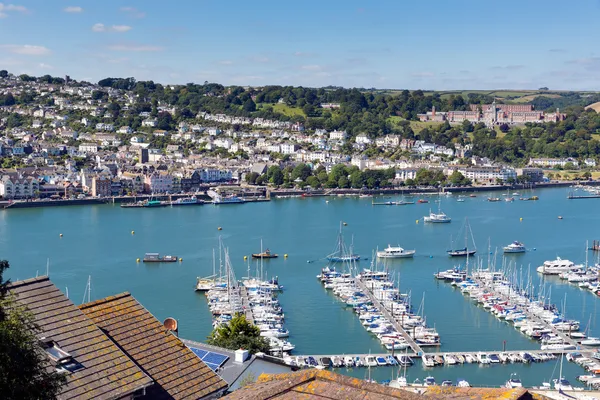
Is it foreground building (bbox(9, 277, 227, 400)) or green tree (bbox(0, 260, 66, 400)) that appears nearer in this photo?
green tree (bbox(0, 260, 66, 400))

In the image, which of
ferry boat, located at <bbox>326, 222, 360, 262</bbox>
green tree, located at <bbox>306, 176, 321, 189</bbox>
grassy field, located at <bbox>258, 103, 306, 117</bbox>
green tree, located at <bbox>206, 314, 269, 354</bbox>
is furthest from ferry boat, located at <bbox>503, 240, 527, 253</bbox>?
grassy field, located at <bbox>258, 103, 306, 117</bbox>

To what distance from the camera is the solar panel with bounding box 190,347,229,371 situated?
11.3 feet

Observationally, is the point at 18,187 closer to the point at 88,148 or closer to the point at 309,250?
the point at 88,148

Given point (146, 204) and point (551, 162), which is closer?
point (146, 204)

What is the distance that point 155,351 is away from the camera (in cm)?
274

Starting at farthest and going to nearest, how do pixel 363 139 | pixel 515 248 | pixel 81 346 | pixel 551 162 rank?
pixel 363 139 < pixel 551 162 < pixel 515 248 < pixel 81 346

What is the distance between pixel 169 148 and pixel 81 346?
36155 mm

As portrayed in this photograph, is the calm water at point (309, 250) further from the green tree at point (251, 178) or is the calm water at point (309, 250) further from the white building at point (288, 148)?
the white building at point (288, 148)

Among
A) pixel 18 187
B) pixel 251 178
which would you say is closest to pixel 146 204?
pixel 18 187

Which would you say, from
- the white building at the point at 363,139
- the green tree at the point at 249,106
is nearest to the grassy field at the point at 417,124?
the white building at the point at 363,139

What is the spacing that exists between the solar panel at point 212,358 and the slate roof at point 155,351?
62 centimetres

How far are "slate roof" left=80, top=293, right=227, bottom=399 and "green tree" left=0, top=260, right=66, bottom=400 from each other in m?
0.64

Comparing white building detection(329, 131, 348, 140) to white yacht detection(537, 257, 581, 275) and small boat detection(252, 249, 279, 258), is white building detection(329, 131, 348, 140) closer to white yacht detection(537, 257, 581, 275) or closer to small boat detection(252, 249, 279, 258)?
small boat detection(252, 249, 279, 258)

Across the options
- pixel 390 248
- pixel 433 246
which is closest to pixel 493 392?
pixel 390 248
